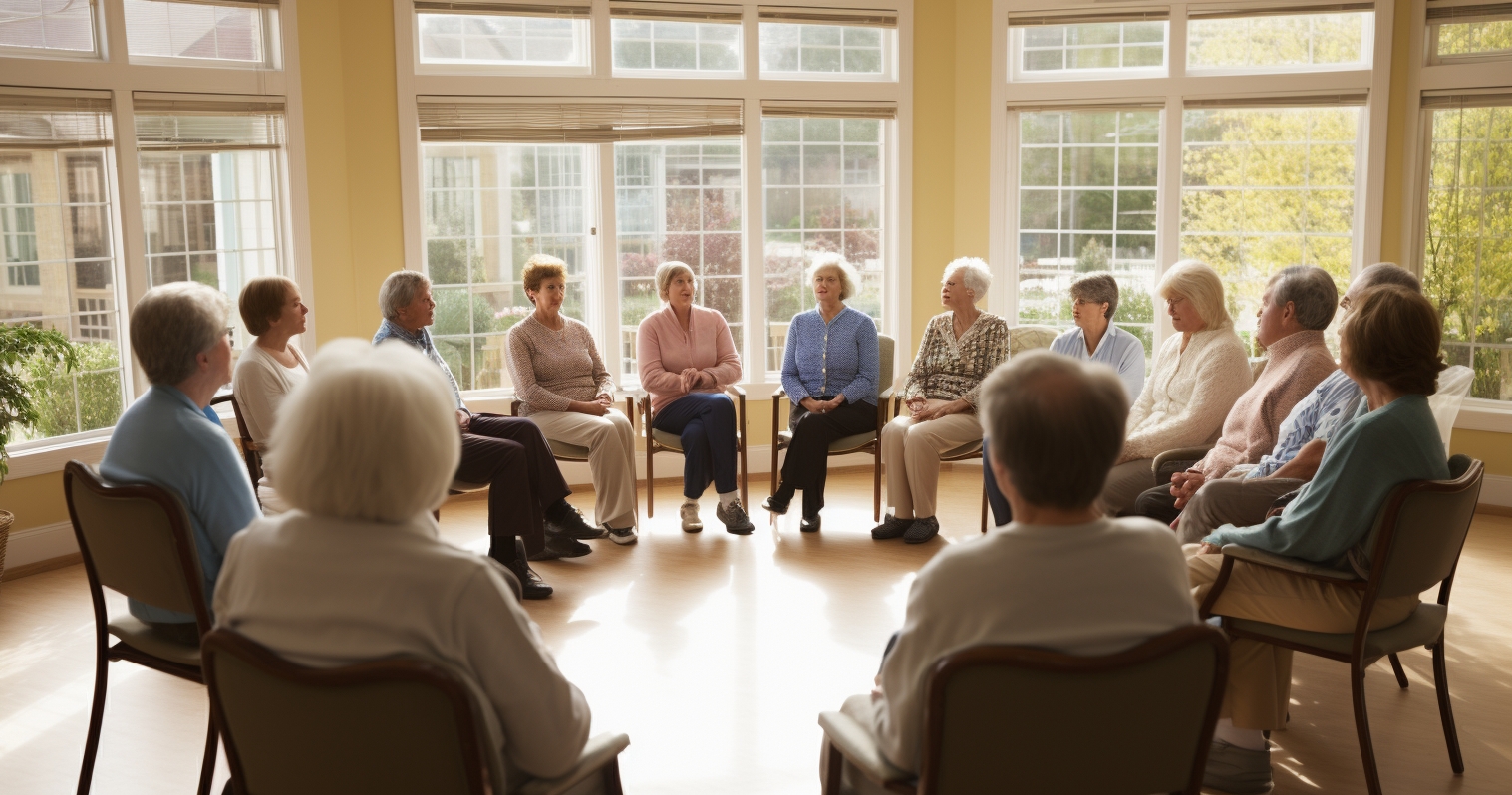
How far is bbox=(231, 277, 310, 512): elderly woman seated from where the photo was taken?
12.8ft

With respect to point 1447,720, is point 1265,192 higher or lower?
higher

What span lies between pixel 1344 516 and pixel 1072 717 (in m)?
1.41

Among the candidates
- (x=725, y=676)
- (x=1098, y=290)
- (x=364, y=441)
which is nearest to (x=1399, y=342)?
(x=725, y=676)

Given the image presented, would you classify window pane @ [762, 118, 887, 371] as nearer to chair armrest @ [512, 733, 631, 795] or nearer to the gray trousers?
the gray trousers

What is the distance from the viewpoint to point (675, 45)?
6.27 m

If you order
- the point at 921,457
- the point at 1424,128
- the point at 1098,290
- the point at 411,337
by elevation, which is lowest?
the point at 921,457

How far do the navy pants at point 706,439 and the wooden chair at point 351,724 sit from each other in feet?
12.4

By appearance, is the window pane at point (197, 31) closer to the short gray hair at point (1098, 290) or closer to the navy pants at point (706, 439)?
the navy pants at point (706, 439)

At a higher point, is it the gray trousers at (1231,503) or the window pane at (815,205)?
the window pane at (815,205)

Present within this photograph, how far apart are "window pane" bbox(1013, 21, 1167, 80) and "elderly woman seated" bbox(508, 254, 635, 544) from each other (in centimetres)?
302

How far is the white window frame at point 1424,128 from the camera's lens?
18.9ft

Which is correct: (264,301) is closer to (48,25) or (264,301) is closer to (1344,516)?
(48,25)

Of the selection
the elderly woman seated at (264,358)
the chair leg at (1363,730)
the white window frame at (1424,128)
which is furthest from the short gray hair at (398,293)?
the white window frame at (1424,128)

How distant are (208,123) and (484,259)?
1.50 m
